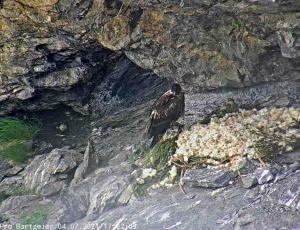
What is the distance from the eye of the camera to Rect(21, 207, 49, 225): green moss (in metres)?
5.44

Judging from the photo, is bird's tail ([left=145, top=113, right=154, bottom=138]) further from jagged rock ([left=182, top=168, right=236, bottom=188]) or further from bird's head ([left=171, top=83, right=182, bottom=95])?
jagged rock ([left=182, top=168, right=236, bottom=188])

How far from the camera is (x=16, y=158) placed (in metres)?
6.64

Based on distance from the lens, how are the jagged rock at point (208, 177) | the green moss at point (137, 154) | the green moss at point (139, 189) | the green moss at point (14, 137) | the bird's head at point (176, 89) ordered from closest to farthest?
the jagged rock at point (208, 177) → the green moss at point (139, 189) → the green moss at point (137, 154) → the bird's head at point (176, 89) → the green moss at point (14, 137)

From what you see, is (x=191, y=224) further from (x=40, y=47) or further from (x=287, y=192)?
(x=40, y=47)

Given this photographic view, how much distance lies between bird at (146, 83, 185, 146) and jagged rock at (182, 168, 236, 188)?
106 centimetres

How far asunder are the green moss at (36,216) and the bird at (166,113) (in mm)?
1542

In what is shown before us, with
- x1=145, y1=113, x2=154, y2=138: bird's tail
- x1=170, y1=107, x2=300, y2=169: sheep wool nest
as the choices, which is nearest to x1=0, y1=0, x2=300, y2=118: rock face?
x1=170, y1=107, x2=300, y2=169: sheep wool nest

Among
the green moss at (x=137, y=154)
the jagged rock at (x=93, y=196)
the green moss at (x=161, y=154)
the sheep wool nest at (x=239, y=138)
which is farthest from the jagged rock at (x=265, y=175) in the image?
the green moss at (x=137, y=154)

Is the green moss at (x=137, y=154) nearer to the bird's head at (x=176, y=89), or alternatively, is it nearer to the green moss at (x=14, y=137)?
the bird's head at (x=176, y=89)

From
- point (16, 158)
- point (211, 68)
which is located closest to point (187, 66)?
point (211, 68)

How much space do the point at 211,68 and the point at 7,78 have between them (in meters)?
2.79

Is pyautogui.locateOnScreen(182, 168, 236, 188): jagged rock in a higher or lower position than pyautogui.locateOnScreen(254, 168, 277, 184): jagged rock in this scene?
lower

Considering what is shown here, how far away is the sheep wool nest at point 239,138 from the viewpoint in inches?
183

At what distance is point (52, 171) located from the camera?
6.02 m
